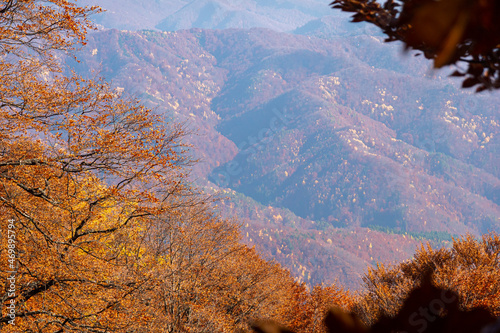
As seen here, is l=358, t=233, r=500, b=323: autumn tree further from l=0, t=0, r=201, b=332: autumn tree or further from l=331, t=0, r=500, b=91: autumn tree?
l=0, t=0, r=201, b=332: autumn tree

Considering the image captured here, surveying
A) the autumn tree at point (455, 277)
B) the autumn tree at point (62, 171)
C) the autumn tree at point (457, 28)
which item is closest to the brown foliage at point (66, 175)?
the autumn tree at point (62, 171)

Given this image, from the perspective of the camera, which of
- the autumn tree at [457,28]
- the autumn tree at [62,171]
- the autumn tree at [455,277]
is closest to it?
the autumn tree at [457,28]

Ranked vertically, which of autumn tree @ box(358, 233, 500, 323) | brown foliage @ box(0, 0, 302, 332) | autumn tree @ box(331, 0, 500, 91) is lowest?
autumn tree @ box(358, 233, 500, 323)

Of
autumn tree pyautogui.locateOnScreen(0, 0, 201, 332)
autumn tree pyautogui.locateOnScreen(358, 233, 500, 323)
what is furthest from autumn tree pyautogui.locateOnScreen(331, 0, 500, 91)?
autumn tree pyautogui.locateOnScreen(0, 0, 201, 332)

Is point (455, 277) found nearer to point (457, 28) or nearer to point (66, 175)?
point (66, 175)

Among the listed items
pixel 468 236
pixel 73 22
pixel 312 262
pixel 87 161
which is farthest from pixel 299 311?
pixel 312 262

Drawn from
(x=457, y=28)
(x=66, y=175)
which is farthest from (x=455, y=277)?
(x=457, y=28)

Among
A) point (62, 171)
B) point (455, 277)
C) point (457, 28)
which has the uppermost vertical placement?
point (457, 28)

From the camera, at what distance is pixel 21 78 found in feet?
24.1

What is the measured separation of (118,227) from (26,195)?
2322mm

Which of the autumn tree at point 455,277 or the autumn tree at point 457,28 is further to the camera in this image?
the autumn tree at point 455,277

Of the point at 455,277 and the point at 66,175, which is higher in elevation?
the point at 66,175

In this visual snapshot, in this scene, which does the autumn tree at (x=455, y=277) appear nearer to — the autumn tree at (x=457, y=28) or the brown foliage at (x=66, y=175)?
the autumn tree at (x=457, y=28)

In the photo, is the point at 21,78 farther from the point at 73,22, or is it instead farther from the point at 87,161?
the point at 87,161
